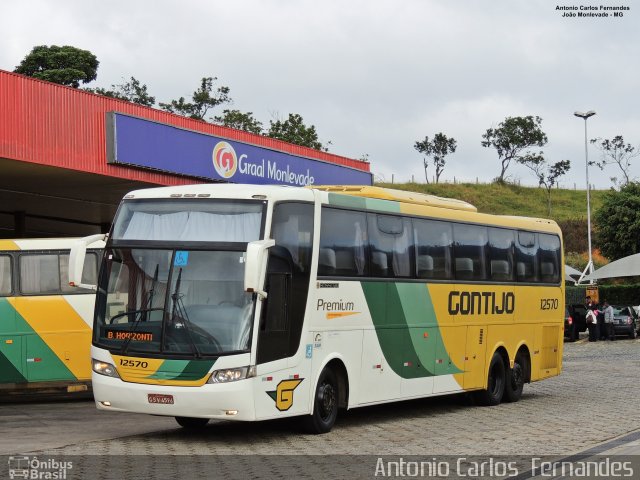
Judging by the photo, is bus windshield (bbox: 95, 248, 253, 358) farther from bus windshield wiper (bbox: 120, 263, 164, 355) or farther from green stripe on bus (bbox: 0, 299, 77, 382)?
green stripe on bus (bbox: 0, 299, 77, 382)

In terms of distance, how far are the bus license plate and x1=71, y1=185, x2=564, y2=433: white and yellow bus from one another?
15mm

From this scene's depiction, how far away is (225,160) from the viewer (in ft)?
108

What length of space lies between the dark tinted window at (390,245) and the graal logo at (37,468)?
5999mm

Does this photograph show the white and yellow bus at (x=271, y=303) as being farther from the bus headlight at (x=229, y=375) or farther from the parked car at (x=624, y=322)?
the parked car at (x=624, y=322)

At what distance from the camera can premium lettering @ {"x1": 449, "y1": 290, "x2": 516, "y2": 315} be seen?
61.3 ft

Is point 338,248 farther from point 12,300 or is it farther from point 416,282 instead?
point 12,300

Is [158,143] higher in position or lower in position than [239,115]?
lower

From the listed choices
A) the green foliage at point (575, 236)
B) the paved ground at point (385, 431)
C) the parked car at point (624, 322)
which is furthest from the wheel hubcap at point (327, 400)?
the green foliage at point (575, 236)

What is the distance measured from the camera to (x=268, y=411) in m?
13.6

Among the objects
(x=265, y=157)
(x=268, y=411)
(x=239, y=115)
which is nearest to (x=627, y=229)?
(x=239, y=115)

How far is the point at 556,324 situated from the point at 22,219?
20104 millimetres

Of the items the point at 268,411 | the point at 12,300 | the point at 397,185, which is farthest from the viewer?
the point at 397,185

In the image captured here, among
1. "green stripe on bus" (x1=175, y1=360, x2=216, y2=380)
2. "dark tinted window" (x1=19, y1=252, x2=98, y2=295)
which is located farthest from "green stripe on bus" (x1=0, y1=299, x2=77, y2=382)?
"green stripe on bus" (x1=175, y1=360, x2=216, y2=380)

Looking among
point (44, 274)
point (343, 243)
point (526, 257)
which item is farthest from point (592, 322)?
point (343, 243)
